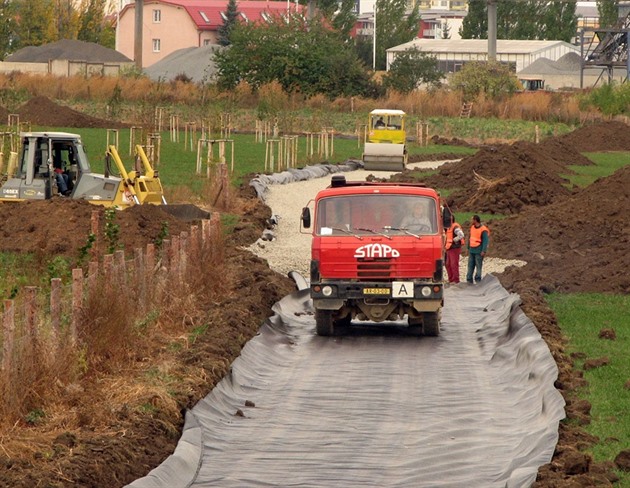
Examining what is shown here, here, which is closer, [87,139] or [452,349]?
[452,349]

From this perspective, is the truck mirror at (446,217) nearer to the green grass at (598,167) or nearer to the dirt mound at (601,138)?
the green grass at (598,167)

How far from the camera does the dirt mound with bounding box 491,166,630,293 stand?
26.2 m

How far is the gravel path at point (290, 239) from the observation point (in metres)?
29.3

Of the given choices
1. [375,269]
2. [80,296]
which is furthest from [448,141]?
[80,296]

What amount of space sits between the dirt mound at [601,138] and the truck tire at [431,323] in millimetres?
48645

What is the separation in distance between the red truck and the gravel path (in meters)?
2.17

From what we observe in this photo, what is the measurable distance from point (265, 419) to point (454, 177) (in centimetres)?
3263

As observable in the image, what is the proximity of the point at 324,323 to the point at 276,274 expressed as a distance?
548cm

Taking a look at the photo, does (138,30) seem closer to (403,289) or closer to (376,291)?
(376,291)

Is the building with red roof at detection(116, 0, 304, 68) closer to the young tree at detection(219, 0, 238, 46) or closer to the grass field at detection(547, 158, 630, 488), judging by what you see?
the young tree at detection(219, 0, 238, 46)

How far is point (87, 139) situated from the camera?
60906 millimetres

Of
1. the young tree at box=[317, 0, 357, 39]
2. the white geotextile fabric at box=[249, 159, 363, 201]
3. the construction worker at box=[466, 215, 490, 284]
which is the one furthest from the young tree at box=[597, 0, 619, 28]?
the construction worker at box=[466, 215, 490, 284]

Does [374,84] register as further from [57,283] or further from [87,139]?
[57,283]

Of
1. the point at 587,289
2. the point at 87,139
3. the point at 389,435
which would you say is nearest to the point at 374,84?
the point at 87,139
